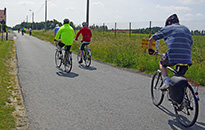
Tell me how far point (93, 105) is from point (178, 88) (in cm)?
210

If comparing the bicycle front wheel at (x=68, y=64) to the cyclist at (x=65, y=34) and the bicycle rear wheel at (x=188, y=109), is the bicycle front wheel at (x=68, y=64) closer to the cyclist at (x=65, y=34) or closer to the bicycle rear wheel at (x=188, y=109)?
the cyclist at (x=65, y=34)

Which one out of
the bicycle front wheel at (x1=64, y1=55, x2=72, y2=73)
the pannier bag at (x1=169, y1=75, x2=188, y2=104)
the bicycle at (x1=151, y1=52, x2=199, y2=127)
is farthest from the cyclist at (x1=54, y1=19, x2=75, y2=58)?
the pannier bag at (x1=169, y1=75, x2=188, y2=104)

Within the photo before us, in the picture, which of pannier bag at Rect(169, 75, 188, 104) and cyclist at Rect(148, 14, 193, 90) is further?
cyclist at Rect(148, 14, 193, 90)

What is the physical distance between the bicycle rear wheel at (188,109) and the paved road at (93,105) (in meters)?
0.16

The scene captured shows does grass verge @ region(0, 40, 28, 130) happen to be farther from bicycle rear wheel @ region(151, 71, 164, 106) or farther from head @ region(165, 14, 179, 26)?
head @ region(165, 14, 179, 26)

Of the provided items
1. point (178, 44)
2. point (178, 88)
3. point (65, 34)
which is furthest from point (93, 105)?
point (65, 34)

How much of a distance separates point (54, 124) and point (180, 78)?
240 centimetres

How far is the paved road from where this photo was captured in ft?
14.4

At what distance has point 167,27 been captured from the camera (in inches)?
177

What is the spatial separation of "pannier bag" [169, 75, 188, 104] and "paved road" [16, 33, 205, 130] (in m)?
0.52

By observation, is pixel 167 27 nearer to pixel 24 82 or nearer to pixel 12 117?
pixel 12 117

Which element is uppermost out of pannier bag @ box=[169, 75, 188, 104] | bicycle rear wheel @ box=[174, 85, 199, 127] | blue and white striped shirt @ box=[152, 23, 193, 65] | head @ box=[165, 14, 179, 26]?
head @ box=[165, 14, 179, 26]

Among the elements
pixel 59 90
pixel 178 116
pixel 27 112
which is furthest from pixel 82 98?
pixel 178 116

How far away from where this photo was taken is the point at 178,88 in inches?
165
